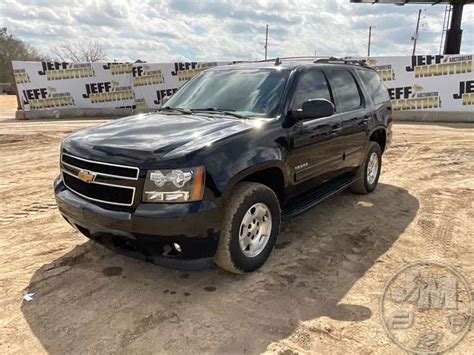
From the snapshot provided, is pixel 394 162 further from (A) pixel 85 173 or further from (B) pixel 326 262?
(A) pixel 85 173

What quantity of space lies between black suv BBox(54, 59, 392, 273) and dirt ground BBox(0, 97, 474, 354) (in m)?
0.39

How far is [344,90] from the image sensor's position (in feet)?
17.0

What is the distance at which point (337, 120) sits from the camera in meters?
4.81

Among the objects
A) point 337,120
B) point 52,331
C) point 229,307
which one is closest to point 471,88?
point 337,120

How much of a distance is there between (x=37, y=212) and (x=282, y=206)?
335 cm

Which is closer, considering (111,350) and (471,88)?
(111,350)

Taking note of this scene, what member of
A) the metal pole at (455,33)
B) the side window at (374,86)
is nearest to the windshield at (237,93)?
the side window at (374,86)

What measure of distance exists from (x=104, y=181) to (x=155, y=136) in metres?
0.56

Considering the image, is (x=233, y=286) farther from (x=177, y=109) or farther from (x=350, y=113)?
(x=350, y=113)

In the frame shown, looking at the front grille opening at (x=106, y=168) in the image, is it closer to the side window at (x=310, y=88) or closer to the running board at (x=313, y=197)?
the running board at (x=313, y=197)

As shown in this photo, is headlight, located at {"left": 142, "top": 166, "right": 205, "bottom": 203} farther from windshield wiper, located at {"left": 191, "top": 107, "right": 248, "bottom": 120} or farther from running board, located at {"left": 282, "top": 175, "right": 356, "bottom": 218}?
running board, located at {"left": 282, "top": 175, "right": 356, "bottom": 218}

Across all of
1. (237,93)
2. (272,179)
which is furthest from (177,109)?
(272,179)

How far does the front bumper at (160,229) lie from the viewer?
9.80 ft

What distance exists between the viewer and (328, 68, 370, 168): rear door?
4.98m
